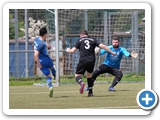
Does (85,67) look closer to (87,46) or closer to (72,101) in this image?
(87,46)

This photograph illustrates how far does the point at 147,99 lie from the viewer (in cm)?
911

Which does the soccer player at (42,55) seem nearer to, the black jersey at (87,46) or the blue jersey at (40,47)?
the blue jersey at (40,47)

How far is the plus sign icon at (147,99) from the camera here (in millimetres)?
8992

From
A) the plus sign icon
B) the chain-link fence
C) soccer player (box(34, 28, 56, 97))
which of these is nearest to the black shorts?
soccer player (box(34, 28, 56, 97))

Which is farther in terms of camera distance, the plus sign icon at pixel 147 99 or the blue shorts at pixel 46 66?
the blue shorts at pixel 46 66

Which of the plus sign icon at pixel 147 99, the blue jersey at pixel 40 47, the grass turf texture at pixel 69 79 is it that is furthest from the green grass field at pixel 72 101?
the grass turf texture at pixel 69 79

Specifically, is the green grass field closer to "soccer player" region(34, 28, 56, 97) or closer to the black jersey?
"soccer player" region(34, 28, 56, 97)

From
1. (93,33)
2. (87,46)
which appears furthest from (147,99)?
(93,33)

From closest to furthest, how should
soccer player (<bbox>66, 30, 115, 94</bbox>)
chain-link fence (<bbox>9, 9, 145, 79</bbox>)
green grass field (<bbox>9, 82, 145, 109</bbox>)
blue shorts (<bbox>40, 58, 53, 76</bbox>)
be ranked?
green grass field (<bbox>9, 82, 145, 109</bbox>), soccer player (<bbox>66, 30, 115, 94</bbox>), blue shorts (<bbox>40, 58, 53, 76</bbox>), chain-link fence (<bbox>9, 9, 145, 79</bbox>)

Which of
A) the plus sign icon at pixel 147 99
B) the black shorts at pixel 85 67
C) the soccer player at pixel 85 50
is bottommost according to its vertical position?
the plus sign icon at pixel 147 99

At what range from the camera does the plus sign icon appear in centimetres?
899

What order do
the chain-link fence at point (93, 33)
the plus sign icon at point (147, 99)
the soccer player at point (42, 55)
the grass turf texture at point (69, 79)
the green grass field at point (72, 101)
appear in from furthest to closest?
the chain-link fence at point (93, 33) < the grass turf texture at point (69, 79) < the soccer player at point (42, 55) < the green grass field at point (72, 101) < the plus sign icon at point (147, 99)
